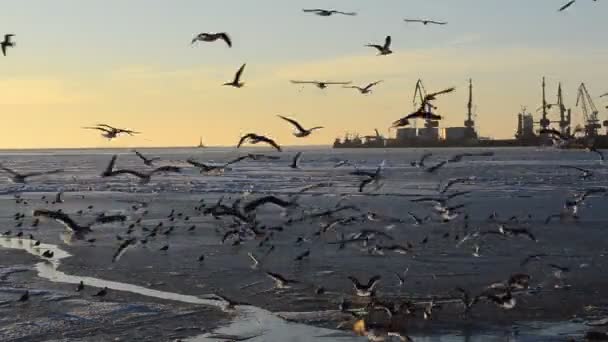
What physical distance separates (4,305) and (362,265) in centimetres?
821

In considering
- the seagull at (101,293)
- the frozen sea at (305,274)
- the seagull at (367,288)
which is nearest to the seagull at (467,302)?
the frozen sea at (305,274)

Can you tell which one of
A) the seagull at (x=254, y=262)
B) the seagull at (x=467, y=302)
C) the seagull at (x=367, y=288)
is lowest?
the seagull at (x=254, y=262)

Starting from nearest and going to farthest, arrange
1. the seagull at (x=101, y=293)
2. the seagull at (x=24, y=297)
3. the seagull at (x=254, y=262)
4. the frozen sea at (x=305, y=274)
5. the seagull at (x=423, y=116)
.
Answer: the seagull at (x=423, y=116)
the frozen sea at (x=305, y=274)
the seagull at (x=24, y=297)
the seagull at (x=101, y=293)
the seagull at (x=254, y=262)

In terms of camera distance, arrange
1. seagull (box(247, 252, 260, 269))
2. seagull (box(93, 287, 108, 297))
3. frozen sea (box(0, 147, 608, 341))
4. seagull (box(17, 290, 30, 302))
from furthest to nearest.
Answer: seagull (box(247, 252, 260, 269)) → seagull (box(93, 287, 108, 297)) → seagull (box(17, 290, 30, 302)) → frozen sea (box(0, 147, 608, 341))

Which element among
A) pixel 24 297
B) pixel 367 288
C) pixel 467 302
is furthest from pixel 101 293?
pixel 467 302

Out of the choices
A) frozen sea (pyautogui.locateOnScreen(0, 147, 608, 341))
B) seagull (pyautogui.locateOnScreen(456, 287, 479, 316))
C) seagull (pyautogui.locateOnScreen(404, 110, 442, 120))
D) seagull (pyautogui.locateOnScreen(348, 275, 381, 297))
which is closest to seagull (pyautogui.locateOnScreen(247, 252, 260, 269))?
frozen sea (pyautogui.locateOnScreen(0, 147, 608, 341))

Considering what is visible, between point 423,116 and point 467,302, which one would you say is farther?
point 467,302

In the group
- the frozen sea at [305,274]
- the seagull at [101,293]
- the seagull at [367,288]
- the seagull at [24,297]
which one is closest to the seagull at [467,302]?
the frozen sea at [305,274]

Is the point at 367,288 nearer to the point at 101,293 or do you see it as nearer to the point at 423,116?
the point at 423,116

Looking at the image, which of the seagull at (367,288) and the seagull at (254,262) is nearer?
the seagull at (367,288)

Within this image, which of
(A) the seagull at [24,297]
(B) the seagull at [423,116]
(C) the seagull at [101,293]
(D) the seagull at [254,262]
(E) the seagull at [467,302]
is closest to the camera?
(B) the seagull at [423,116]

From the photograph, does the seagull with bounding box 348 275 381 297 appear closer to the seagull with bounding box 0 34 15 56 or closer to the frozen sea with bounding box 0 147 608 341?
the frozen sea with bounding box 0 147 608 341

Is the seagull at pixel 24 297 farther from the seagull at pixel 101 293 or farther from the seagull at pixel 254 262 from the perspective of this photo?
the seagull at pixel 254 262

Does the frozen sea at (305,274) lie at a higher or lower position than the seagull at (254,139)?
lower
